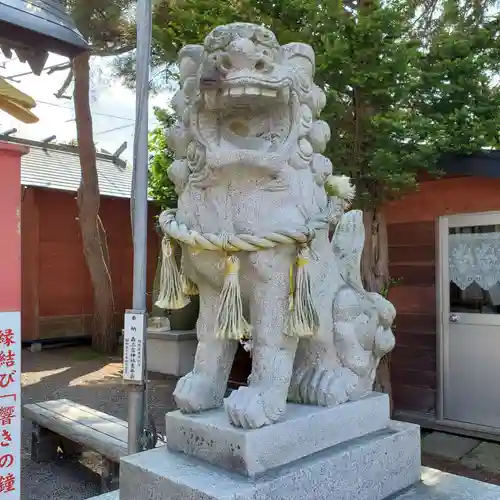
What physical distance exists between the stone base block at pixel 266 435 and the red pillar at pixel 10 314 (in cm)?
94

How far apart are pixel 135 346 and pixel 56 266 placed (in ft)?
22.6

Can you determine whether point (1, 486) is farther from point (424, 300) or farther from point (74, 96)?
point (74, 96)

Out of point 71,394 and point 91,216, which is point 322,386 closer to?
point 71,394

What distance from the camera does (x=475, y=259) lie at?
407 centimetres

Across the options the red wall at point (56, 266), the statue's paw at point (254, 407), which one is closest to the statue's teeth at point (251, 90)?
the statue's paw at point (254, 407)

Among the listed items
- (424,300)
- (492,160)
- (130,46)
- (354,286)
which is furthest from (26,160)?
(354,286)

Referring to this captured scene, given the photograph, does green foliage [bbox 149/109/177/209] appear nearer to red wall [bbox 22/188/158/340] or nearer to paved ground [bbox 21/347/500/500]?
paved ground [bbox 21/347/500/500]

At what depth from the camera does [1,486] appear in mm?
2258

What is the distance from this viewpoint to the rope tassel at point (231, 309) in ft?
5.05

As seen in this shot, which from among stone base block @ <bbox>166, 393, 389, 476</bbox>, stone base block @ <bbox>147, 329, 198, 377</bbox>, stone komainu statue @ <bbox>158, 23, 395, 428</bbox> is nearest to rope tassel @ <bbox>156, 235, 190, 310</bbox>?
stone komainu statue @ <bbox>158, 23, 395, 428</bbox>

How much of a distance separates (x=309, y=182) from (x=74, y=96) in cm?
616

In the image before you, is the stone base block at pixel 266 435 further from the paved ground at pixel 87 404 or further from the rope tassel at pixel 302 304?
the paved ground at pixel 87 404

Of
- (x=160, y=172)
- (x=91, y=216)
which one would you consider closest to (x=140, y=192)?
(x=160, y=172)

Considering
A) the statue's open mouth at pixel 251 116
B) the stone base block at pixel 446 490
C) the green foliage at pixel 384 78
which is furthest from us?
the green foliage at pixel 384 78
